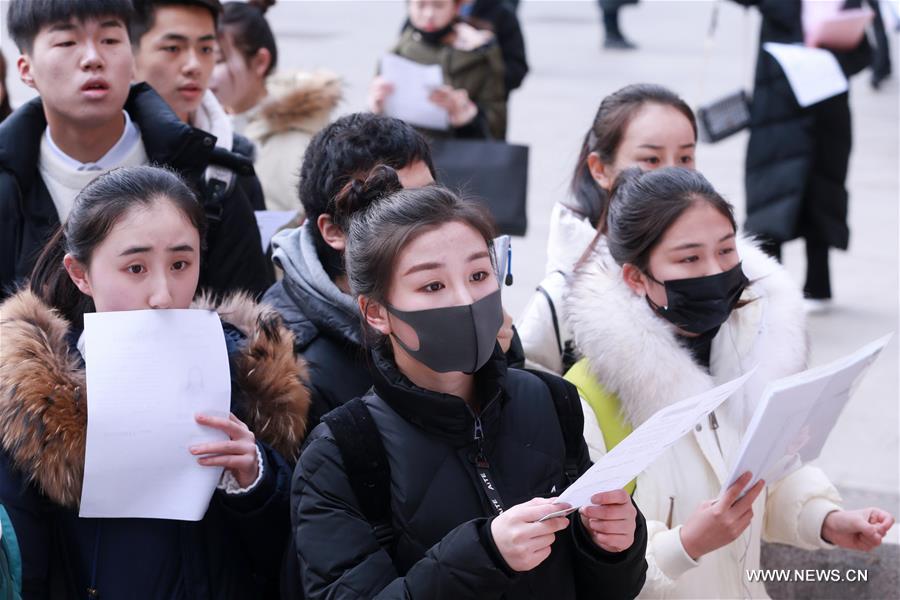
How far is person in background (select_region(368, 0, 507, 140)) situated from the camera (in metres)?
6.03

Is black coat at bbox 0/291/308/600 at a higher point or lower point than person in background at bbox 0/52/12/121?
lower

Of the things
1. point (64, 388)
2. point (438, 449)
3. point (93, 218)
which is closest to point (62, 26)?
point (93, 218)

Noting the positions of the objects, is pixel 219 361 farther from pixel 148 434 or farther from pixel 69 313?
pixel 69 313

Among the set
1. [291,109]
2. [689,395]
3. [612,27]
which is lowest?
[689,395]

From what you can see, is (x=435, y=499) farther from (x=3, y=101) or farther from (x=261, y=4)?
(x=261, y=4)

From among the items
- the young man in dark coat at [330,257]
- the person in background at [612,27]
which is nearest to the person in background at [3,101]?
the young man in dark coat at [330,257]

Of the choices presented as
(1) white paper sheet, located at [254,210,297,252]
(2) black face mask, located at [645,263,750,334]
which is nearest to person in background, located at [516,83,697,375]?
(2) black face mask, located at [645,263,750,334]

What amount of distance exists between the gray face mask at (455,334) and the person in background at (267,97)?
2.72 metres

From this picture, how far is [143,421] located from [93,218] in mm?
444

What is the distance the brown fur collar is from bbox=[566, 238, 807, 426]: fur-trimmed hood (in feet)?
7.37

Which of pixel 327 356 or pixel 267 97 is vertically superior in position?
pixel 267 97

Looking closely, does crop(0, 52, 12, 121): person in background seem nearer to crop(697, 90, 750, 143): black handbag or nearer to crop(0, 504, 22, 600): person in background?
crop(0, 504, 22, 600): person in background

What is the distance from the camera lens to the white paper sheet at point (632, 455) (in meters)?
2.10

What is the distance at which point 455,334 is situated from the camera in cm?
236
